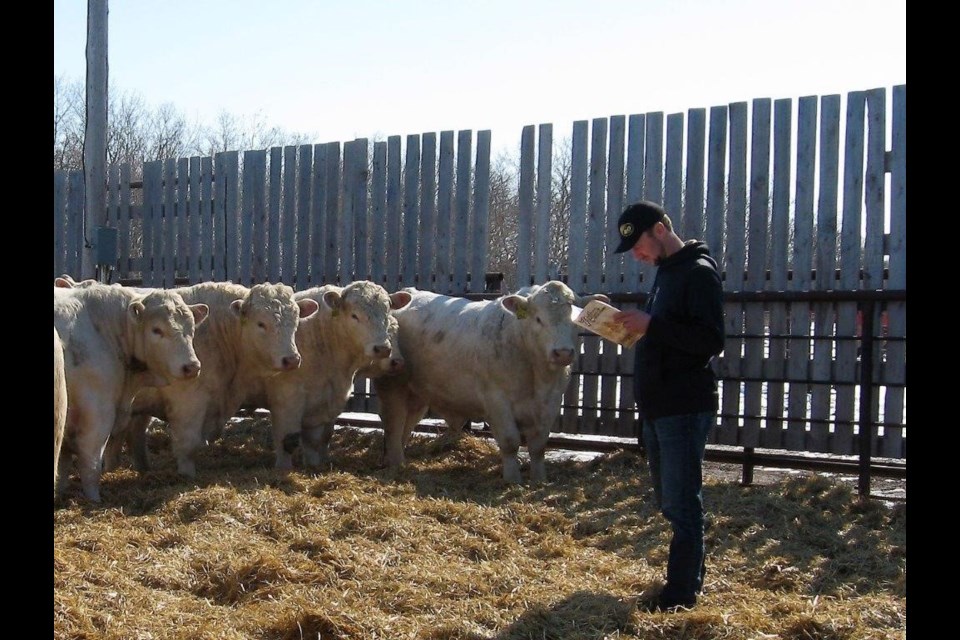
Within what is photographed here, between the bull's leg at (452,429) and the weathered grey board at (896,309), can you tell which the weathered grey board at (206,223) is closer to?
the bull's leg at (452,429)

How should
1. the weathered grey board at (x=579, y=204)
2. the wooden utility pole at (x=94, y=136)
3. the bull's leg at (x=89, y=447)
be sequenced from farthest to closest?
the wooden utility pole at (x=94, y=136), the weathered grey board at (x=579, y=204), the bull's leg at (x=89, y=447)

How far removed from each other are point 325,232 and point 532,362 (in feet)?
14.4

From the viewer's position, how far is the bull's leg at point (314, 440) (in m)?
9.49

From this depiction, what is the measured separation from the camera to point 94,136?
44.4 ft

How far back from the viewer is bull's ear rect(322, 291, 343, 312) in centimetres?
953

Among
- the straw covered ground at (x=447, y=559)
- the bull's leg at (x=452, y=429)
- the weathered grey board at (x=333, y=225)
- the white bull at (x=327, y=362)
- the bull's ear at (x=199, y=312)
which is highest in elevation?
the weathered grey board at (x=333, y=225)

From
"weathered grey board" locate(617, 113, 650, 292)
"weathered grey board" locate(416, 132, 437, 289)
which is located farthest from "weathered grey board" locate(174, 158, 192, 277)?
"weathered grey board" locate(617, 113, 650, 292)

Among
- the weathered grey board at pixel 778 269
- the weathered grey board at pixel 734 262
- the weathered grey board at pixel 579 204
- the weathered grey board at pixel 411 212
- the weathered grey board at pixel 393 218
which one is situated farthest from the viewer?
the weathered grey board at pixel 393 218

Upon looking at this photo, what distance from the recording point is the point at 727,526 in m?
7.33

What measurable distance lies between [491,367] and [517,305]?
816mm

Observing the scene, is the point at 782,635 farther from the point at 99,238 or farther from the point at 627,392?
the point at 99,238

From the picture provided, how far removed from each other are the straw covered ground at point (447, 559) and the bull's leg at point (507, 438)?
32 centimetres

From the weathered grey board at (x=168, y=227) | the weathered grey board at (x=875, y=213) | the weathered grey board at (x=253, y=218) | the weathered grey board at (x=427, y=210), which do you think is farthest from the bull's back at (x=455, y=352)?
the weathered grey board at (x=168, y=227)

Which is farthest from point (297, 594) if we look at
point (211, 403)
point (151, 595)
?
point (211, 403)
